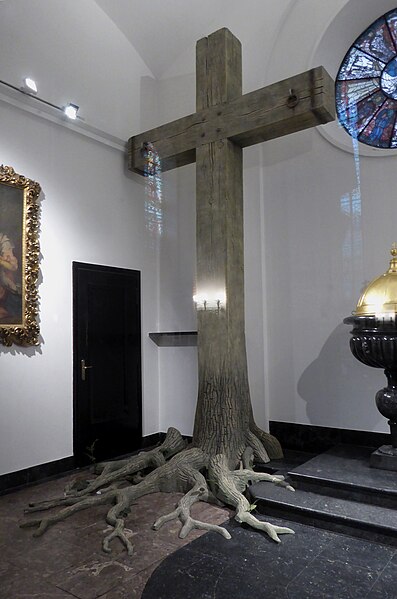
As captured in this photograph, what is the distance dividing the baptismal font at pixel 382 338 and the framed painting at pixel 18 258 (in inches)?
103

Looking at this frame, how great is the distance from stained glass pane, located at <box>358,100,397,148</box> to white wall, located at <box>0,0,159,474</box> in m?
2.40

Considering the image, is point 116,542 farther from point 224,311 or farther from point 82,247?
point 82,247

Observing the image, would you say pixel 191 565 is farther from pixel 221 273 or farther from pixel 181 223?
pixel 181 223

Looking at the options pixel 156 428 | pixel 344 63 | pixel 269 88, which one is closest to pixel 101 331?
pixel 156 428

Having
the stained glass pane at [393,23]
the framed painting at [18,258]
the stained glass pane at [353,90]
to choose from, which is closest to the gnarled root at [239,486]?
the framed painting at [18,258]

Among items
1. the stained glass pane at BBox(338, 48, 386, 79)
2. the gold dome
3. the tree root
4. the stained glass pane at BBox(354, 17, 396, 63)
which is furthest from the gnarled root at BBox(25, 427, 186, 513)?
the stained glass pane at BBox(354, 17, 396, 63)

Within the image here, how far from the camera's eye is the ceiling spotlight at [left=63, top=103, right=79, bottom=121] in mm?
4344

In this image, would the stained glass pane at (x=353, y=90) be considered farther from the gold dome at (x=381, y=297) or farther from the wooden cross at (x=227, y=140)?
the gold dome at (x=381, y=297)

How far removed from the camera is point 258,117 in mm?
4047

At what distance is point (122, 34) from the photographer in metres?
4.88

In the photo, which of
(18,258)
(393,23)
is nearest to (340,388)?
(18,258)

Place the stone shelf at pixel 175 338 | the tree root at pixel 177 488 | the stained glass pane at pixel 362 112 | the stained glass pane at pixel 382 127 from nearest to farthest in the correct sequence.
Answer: the tree root at pixel 177 488 → the stained glass pane at pixel 382 127 → the stained glass pane at pixel 362 112 → the stone shelf at pixel 175 338

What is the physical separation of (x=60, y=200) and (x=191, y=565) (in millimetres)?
3210

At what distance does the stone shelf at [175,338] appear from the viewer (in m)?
5.12
